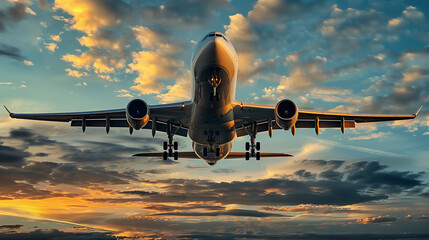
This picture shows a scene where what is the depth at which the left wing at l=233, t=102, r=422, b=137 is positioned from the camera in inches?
930

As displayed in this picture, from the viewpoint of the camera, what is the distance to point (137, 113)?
20875 mm

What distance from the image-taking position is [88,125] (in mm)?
28609

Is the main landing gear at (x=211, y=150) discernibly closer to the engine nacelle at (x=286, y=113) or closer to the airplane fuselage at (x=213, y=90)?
the airplane fuselage at (x=213, y=90)

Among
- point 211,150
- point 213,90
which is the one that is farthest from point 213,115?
point 211,150

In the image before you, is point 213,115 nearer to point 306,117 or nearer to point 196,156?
point 306,117

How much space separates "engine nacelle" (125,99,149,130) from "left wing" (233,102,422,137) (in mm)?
5704

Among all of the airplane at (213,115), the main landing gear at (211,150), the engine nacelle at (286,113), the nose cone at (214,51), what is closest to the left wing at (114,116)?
the airplane at (213,115)

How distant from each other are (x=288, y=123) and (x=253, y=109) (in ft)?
11.1

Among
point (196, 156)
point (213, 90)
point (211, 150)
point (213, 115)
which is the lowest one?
point (196, 156)

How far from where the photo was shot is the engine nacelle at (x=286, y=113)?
20.9m

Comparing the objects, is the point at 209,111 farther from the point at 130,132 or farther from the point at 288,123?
the point at 130,132

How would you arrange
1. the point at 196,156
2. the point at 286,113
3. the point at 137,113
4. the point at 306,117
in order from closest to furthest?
the point at 137,113, the point at 286,113, the point at 306,117, the point at 196,156

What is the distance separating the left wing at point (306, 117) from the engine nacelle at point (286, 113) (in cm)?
251

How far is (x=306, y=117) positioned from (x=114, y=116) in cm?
1357
